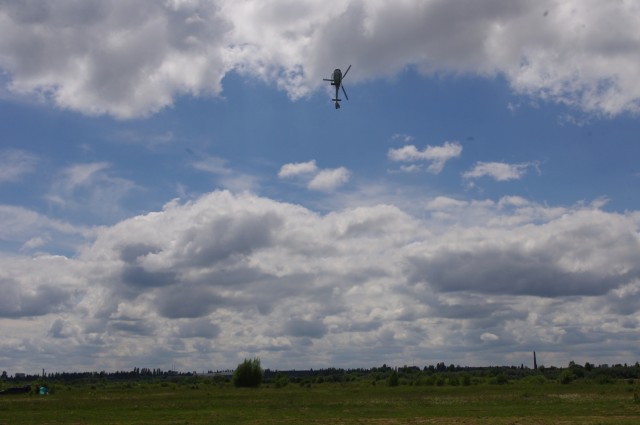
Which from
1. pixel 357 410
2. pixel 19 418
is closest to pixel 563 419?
pixel 357 410

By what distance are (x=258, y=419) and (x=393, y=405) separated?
57.0ft

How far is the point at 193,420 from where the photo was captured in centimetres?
4512

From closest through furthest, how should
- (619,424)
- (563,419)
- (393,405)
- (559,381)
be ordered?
(619,424), (563,419), (393,405), (559,381)

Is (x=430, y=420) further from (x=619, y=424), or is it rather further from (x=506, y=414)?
(x=619, y=424)

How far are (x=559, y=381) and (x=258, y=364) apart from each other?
50359mm

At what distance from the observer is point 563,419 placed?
41.5 m

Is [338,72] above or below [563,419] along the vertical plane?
above

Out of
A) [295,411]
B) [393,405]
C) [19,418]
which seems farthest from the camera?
[393,405]

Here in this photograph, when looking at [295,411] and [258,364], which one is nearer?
[295,411]

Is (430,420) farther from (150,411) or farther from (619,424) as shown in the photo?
(150,411)

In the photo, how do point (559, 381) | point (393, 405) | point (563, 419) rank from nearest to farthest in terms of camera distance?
1. point (563, 419)
2. point (393, 405)
3. point (559, 381)

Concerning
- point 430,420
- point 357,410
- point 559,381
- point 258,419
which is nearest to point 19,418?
point 258,419

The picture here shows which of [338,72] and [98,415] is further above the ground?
[338,72]

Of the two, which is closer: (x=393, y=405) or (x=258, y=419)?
(x=258, y=419)
